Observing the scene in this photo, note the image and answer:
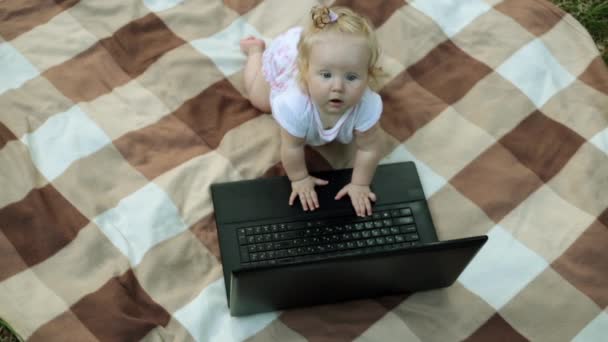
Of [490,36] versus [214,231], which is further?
[490,36]

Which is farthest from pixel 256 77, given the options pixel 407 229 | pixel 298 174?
pixel 407 229

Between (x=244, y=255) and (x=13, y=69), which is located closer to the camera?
(x=244, y=255)

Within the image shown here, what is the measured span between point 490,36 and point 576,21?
248mm

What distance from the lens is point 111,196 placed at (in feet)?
4.39

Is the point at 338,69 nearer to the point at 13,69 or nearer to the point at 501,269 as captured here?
the point at 501,269

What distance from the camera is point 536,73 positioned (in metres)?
1.57

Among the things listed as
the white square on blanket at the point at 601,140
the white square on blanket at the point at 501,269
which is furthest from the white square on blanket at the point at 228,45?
the white square on blanket at the point at 601,140

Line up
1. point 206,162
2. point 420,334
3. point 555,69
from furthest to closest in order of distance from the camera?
1. point 555,69
2. point 206,162
3. point 420,334

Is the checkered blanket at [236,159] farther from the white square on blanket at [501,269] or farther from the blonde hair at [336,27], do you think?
the blonde hair at [336,27]

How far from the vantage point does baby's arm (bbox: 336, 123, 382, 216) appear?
4.26 feet

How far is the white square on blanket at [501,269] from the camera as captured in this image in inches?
51.1

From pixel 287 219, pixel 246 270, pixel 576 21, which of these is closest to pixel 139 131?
pixel 287 219

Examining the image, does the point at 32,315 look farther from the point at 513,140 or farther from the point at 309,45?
the point at 513,140

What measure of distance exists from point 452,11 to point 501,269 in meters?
0.71
